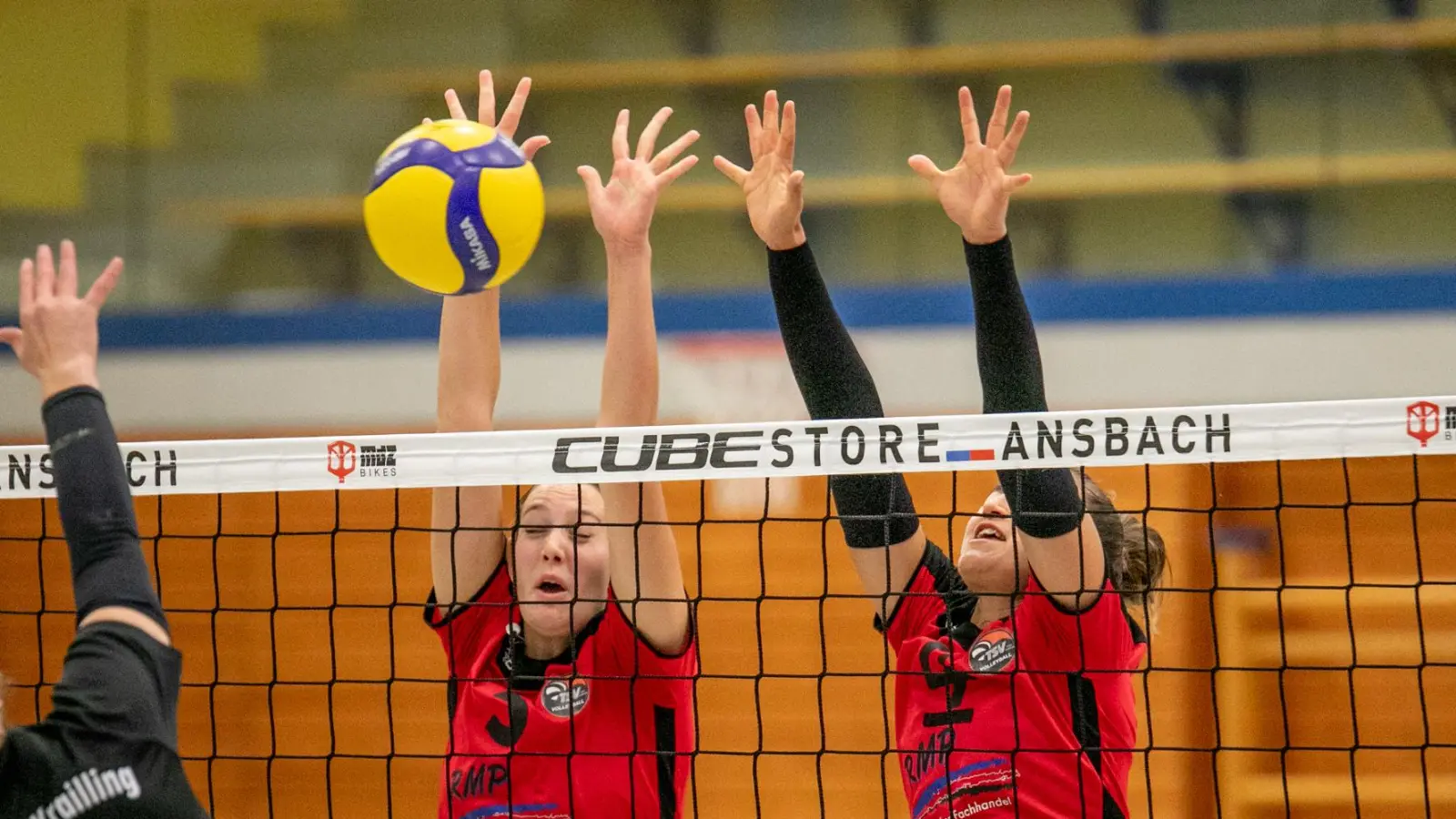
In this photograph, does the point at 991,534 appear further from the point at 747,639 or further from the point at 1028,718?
the point at 747,639

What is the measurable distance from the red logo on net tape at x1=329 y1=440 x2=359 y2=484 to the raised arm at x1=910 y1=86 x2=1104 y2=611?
1416 mm

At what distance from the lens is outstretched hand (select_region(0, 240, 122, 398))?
2434 mm

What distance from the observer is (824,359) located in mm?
3518

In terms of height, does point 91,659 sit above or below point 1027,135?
below

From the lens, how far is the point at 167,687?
2.32m

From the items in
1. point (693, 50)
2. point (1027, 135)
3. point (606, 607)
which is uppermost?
point (693, 50)

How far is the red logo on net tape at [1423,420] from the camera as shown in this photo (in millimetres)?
3232

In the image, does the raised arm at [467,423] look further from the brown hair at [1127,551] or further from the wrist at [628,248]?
the brown hair at [1127,551]

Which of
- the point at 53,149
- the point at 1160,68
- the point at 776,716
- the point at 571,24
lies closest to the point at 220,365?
the point at 53,149

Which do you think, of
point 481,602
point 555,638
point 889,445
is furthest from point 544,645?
point 889,445

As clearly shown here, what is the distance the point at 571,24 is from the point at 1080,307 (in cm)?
290

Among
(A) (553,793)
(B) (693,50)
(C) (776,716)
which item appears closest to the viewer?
(A) (553,793)

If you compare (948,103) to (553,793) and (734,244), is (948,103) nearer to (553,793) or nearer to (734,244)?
(734,244)

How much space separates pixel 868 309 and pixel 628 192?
3.11m
